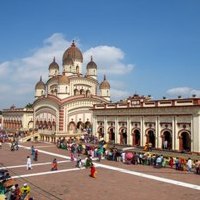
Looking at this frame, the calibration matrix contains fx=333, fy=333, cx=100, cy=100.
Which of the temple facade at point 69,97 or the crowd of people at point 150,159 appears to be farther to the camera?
the temple facade at point 69,97

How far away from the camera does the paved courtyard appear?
1831cm

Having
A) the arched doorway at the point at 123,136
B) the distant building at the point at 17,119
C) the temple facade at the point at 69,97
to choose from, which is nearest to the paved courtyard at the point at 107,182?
the arched doorway at the point at 123,136

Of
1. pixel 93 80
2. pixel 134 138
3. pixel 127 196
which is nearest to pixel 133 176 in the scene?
pixel 127 196

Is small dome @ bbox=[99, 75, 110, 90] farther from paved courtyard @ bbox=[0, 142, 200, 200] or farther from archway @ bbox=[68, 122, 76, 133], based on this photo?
paved courtyard @ bbox=[0, 142, 200, 200]

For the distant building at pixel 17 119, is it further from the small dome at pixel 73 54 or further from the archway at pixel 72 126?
the small dome at pixel 73 54

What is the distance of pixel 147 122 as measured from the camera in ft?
120

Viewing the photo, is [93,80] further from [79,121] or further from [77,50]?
[79,121]

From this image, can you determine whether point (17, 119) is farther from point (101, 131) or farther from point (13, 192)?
point (13, 192)

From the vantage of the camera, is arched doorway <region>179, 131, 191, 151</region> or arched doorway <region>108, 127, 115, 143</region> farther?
arched doorway <region>108, 127, 115, 143</region>

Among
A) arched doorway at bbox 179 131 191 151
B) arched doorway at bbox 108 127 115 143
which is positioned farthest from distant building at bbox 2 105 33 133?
arched doorway at bbox 179 131 191 151

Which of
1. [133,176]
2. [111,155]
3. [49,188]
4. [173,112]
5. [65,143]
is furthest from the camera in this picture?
[65,143]

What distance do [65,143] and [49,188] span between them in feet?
71.0

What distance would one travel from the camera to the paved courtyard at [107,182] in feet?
60.1

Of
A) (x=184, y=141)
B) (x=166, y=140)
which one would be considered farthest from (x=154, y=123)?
(x=184, y=141)
